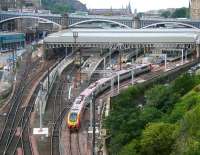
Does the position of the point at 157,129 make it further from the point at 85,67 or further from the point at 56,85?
the point at 85,67

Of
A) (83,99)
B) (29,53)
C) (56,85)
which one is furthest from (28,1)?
(83,99)

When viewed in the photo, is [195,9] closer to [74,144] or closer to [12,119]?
[12,119]

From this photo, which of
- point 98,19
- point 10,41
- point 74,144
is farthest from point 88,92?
point 98,19

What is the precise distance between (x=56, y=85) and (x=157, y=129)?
2082 centimetres

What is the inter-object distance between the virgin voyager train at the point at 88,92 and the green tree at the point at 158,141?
346 inches

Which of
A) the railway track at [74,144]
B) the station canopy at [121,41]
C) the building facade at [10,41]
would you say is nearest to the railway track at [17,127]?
the railway track at [74,144]

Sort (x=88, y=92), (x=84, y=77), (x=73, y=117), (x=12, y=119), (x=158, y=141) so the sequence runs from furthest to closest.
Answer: (x=84, y=77) → (x=88, y=92) → (x=12, y=119) → (x=73, y=117) → (x=158, y=141)

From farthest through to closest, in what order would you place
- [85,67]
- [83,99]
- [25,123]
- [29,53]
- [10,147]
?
1. [29,53]
2. [85,67]
3. [83,99]
4. [25,123]
5. [10,147]

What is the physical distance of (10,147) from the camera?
24.7m

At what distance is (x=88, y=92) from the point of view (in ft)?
107

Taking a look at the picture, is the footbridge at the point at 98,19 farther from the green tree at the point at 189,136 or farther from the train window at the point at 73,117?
the green tree at the point at 189,136

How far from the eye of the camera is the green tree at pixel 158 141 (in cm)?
1833

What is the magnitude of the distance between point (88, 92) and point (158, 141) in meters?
14.5

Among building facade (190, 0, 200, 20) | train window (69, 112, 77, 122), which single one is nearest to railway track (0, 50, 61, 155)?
train window (69, 112, 77, 122)
